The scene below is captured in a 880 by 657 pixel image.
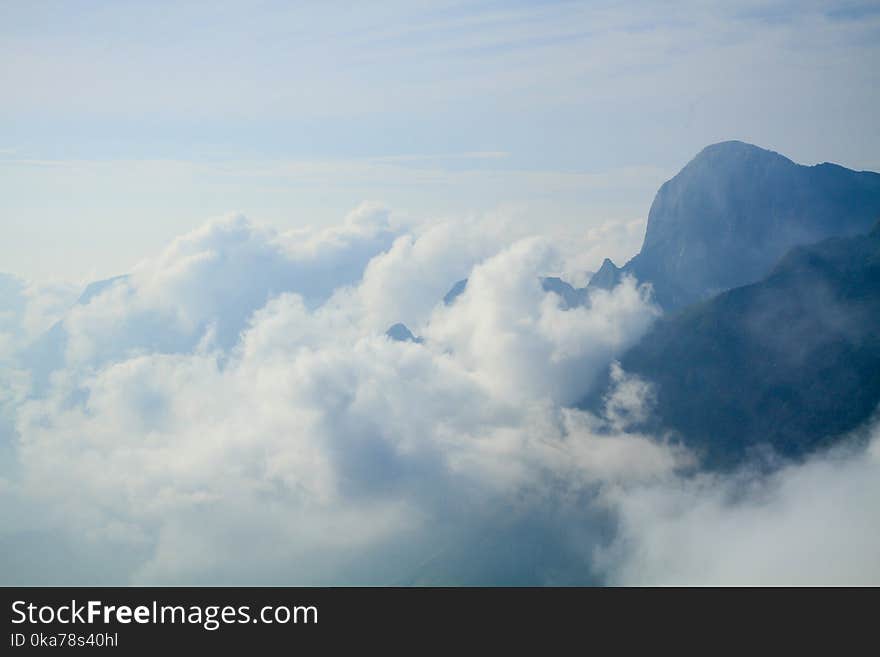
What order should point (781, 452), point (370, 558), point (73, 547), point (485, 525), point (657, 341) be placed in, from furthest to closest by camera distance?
point (73, 547) → point (370, 558) → point (485, 525) → point (657, 341) → point (781, 452)

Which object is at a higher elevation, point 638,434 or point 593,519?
point 638,434

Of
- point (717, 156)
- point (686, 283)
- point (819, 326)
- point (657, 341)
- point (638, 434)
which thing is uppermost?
point (717, 156)

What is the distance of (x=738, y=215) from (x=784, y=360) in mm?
30348

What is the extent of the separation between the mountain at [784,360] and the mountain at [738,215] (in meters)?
→ 14.4

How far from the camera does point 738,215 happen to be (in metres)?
86.3

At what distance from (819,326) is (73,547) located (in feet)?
512

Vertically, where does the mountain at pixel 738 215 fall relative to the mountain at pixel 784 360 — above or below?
above

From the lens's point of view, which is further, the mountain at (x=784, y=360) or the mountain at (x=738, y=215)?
the mountain at (x=738, y=215)

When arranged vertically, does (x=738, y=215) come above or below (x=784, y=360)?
above

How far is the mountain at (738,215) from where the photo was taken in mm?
79875

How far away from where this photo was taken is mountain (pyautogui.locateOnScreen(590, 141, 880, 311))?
262 feet

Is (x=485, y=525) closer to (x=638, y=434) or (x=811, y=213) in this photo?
(x=638, y=434)

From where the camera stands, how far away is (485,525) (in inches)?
3302

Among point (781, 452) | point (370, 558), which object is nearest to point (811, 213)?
point (781, 452)
